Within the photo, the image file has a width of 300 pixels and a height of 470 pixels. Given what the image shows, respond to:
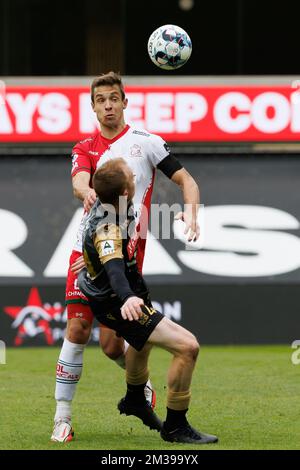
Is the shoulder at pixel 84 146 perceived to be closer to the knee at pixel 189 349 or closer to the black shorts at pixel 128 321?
the black shorts at pixel 128 321

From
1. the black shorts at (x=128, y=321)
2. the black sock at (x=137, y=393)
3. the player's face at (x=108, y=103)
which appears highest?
the player's face at (x=108, y=103)

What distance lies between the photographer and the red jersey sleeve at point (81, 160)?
326 inches

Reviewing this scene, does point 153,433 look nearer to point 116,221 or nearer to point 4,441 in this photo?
point 4,441

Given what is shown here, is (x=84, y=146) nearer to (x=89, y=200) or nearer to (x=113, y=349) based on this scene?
(x=89, y=200)

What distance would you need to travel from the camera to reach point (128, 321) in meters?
7.45

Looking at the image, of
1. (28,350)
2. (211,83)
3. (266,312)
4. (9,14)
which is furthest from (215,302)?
(9,14)

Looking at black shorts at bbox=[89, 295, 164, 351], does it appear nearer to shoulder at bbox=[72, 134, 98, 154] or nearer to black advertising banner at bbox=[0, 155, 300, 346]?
shoulder at bbox=[72, 134, 98, 154]

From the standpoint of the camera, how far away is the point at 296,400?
387 inches


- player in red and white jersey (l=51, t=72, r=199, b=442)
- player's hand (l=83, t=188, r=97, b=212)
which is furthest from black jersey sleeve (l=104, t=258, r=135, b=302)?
player's hand (l=83, t=188, r=97, b=212)

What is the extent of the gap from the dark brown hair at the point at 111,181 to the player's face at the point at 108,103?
3.27ft

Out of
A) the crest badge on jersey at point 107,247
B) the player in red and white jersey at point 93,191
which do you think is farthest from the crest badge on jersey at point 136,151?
the crest badge on jersey at point 107,247

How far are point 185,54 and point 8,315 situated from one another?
7033mm

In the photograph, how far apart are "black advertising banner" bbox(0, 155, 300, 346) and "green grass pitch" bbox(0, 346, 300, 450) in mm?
923

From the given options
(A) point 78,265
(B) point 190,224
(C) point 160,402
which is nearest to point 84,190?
(A) point 78,265
